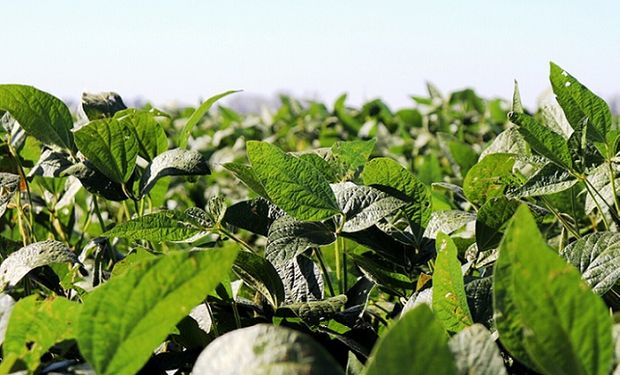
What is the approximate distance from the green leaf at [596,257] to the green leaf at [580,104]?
0.19 metres

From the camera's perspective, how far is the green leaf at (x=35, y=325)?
0.62m

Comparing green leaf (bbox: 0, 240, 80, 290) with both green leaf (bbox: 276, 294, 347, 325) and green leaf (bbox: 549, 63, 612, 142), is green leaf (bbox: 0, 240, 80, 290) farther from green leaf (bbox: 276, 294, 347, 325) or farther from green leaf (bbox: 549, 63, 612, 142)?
green leaf (bbox: 549, 63, 612, 142)

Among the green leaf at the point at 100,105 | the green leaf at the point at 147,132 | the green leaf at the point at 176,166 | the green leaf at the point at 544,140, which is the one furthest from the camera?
the green leaf at the point at 100,105

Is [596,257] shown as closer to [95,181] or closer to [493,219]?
[493,219]

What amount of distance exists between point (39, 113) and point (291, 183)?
1.27 feet

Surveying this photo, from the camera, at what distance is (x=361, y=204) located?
888 mm

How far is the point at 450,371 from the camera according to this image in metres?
0.48

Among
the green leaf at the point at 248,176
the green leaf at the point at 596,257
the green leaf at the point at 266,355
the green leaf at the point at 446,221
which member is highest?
the green leaf at the point at 266,355

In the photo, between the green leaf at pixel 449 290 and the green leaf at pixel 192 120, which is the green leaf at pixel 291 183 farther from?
the green leaf at pixel 192 120

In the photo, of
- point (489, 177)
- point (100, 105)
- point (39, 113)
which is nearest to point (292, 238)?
point (489, 177)

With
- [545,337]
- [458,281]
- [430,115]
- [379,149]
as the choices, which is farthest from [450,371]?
[430,115]

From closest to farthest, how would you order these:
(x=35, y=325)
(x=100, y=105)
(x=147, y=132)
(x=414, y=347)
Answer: (x=414, y=347), (x=35, y=325), (x=147, y=132), (x=100, y=105)

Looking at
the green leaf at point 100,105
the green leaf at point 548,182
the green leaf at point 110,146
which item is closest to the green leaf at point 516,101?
the green leaf at point 548,182

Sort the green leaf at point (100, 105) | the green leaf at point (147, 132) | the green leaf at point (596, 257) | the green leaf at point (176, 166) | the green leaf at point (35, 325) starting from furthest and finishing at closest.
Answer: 1. the green leaf at point (100, 105)
2. the green leaf at point (147, 132)
3. the green leaf at point (176, 166)
4. the green leaf at point (596, 257)
5. the green leaf at point (35, 325)
